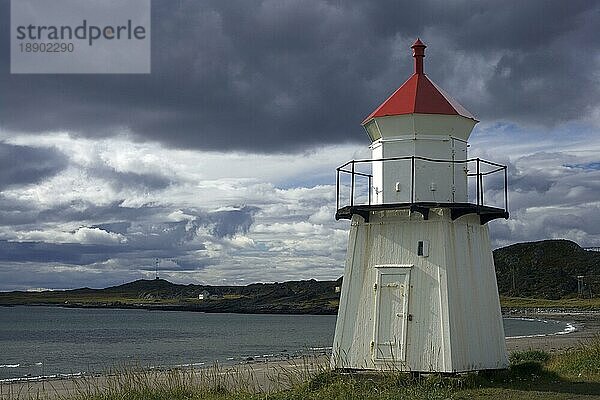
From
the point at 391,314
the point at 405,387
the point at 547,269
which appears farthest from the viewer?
the point at 547,269

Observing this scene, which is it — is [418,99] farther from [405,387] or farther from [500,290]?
[500,290]

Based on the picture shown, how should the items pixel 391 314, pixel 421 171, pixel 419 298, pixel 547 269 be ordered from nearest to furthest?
pixel 419 298, pixel 391 314, pixel 421 171, pixel 547 269

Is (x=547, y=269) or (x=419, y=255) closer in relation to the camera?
(x=419, y=255)

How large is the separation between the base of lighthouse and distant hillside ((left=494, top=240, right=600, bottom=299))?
404 feet

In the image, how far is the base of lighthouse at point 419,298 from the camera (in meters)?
14.9

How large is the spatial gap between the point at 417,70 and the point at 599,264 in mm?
150023

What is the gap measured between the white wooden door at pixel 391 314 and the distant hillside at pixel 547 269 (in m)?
124

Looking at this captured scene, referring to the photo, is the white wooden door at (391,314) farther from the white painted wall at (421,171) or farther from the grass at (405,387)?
the white painted wall at (421,171)

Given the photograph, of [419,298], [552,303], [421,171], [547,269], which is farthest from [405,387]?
[547,269]

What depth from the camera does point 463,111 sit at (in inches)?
624

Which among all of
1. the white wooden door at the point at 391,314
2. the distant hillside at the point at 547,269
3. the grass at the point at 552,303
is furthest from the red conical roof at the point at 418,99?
the distant hillside at the point at 547,269

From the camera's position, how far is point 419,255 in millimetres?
15258

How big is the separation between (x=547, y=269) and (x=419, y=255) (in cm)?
14769

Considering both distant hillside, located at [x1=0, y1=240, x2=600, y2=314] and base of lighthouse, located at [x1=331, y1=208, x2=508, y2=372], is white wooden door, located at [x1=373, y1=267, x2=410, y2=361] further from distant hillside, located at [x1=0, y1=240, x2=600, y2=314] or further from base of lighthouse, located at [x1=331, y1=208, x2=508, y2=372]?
distant hillside, located at [x1=0, y1=240, x2=600, y2=314]
